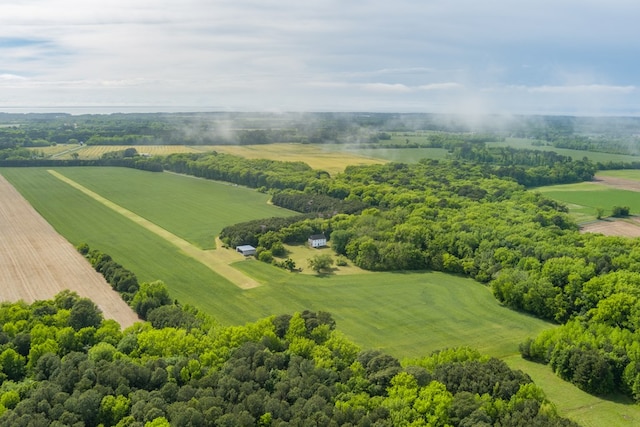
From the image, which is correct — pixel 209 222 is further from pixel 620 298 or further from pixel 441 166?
pixel 441 166

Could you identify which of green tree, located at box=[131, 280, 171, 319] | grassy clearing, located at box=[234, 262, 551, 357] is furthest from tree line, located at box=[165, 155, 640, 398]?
green tree, located at box=[131, 280, 171, 319]

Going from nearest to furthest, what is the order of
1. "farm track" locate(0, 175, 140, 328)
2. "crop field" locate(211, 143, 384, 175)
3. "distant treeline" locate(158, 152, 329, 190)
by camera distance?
"farm track" locate(0, 175, 140, 328)
"distant treeline" locate(158, 152, 329, 190)
"crop field" locate(211, 143, 384, 175)

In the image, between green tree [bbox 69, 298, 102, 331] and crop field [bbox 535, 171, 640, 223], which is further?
crop field [bbox 535, 171, 640, 223]

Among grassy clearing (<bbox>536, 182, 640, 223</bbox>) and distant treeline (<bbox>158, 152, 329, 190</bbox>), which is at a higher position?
distant treeline (<bbox>158, 152, 329, 190</bbox>)

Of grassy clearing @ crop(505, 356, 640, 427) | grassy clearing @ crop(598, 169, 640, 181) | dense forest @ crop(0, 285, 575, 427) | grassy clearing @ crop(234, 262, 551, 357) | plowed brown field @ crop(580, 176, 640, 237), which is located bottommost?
grassy clearing @ crop(505, 356, 640, 427)

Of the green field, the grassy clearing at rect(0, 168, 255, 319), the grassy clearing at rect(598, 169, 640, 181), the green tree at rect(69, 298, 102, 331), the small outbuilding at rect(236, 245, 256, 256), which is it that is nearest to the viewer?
the green tree at rect(69, 298, 102, 331)

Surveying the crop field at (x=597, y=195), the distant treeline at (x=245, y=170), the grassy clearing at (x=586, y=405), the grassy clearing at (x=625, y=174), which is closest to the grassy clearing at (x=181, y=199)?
the distant treeline at (x=245, y=170)

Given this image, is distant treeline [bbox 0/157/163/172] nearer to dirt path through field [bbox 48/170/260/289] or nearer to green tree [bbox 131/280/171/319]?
dirt path through field [bbox 48/170/260/289]

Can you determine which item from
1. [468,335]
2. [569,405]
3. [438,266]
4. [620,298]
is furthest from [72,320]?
[620,298]
